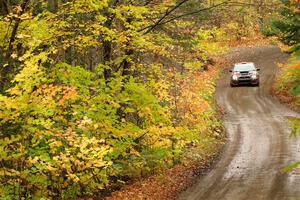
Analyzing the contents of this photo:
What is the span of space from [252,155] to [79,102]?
8.69m

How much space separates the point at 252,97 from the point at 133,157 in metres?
17.0

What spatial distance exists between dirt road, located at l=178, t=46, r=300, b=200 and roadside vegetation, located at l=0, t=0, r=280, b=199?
148 centimetres

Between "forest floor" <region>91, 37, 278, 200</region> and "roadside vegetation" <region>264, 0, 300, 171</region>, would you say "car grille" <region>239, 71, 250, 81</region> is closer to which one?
"roadside vegetation" <region>264, 0, 300, 171</region>

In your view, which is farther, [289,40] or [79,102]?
[289,40]

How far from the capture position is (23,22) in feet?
31.3

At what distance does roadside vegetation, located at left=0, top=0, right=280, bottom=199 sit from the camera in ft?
26.7

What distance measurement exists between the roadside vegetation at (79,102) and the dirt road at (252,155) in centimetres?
148

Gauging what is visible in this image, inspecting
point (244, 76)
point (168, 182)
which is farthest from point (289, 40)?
point (168, 182)

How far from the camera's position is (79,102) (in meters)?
10.4

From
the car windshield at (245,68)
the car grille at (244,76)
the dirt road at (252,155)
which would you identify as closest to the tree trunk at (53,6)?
the dirt road at (252,155)

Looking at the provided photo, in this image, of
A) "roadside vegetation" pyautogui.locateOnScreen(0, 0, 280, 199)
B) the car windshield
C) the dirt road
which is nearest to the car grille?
the car windshield

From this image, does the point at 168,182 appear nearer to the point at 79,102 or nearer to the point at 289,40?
the point at 79,102

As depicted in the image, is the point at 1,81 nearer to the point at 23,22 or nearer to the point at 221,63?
the point at 23,22

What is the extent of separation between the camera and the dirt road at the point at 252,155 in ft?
40.5
